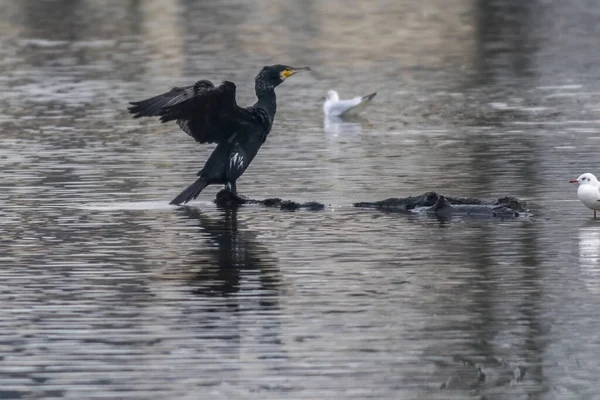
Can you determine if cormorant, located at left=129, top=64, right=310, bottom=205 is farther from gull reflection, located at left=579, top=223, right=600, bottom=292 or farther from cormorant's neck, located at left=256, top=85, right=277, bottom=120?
gull reflection, located at left=579, top=223, right=600, bottom=292

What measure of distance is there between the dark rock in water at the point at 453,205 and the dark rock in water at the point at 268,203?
22.1 inches

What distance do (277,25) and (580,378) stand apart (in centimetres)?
4392

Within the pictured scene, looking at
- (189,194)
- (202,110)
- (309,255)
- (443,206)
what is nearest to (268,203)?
(189,194)

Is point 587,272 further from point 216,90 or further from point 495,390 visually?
point 216,90

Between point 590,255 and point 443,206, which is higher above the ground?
point 443,206

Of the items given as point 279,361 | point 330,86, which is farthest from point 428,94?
point 279,361

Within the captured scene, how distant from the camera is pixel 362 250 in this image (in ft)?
45.4

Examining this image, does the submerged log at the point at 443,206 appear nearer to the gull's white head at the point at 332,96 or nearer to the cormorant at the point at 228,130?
the cormorant at the point at 228,130

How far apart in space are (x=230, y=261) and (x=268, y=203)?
10.2 ft

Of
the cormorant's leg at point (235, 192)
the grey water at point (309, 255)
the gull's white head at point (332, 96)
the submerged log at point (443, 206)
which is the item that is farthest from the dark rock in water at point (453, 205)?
the gull's white head at point (332, 96)

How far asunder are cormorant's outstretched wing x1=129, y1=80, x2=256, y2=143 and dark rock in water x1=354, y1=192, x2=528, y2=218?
1684 mm

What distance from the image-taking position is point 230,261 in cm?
1362

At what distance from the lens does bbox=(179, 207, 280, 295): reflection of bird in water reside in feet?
41.1

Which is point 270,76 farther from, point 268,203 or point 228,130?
point 268,203
